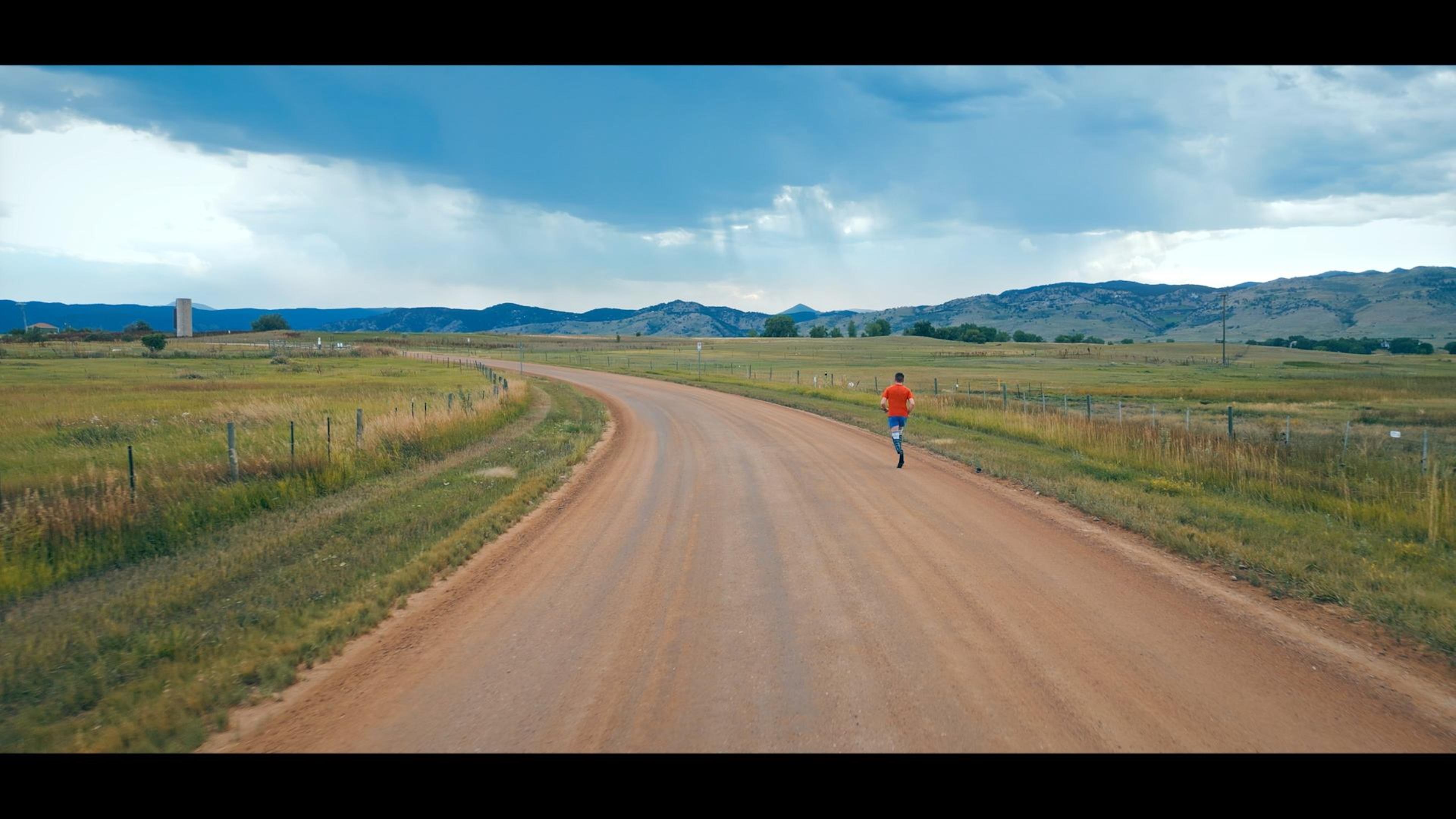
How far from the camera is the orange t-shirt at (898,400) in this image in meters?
15.5

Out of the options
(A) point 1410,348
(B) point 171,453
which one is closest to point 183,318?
(B) point 171,453

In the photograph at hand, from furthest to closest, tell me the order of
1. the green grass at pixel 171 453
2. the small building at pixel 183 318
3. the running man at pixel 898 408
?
the small building at pixel 183 318 → the running man at pixel 898 408 → the green grass at pixel 171 453

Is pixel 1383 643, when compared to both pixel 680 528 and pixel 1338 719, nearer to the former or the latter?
pixel 1338 719

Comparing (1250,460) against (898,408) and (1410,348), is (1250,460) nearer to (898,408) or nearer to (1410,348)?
(898,408)

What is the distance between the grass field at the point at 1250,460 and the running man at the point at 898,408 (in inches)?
64.0

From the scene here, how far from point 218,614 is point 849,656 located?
5297 mm

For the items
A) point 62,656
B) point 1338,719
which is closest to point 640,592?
point 62,656

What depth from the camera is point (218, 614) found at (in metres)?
6.52

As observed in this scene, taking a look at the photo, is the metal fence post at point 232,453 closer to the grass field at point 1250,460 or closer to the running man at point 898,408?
the running man at point 898,408

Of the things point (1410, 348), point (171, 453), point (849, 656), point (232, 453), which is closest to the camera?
point (849, 656)

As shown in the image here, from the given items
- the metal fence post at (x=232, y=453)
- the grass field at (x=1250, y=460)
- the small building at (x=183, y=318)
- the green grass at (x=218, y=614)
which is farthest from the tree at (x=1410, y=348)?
the small building at (x=183, y=318)

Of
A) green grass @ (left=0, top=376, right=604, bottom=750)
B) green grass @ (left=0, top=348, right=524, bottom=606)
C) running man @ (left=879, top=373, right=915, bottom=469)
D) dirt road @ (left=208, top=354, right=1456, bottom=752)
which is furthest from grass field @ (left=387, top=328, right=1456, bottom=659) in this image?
green grass @ (left=0, top=348, right=524, bottom=606)

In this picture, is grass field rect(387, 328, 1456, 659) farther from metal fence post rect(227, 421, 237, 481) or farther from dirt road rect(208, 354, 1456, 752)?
metal fence post rect(227, 421, 237, 481)

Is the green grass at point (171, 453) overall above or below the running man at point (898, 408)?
below
